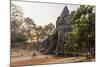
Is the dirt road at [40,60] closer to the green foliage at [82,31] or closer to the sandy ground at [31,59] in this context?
the sandy ground at [31,59]

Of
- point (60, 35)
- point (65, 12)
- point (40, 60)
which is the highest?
point (65, 12)

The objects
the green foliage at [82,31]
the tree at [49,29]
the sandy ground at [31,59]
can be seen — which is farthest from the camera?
the green foliage at [82,31]

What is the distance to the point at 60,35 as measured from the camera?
7.77 feet

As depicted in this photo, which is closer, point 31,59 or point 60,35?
point 31,59

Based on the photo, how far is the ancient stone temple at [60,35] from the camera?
7.64 ft

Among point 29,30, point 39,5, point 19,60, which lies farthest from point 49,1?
point 19,60

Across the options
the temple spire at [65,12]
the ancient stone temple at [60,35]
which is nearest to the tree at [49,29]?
the ancient stone temple at [60,35]

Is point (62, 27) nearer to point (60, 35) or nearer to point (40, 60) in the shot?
point (60, 35)

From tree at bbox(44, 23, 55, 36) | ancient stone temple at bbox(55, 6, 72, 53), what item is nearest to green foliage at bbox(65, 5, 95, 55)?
ancient stone temple at bbox(55, 6, 72, 53)

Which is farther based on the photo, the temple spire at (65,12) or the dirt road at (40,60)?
the temple spire at (65,12)

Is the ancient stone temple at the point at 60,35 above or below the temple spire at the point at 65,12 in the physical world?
below

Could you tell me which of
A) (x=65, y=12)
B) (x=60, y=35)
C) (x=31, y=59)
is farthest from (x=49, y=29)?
(x=31, y=59)

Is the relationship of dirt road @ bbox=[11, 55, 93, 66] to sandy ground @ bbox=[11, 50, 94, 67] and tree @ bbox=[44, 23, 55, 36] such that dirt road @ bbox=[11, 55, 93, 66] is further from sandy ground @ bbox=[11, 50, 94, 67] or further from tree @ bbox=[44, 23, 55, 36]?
tree @ bbox=[44, 23, 55, 36]

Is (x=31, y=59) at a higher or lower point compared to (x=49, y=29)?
lower
